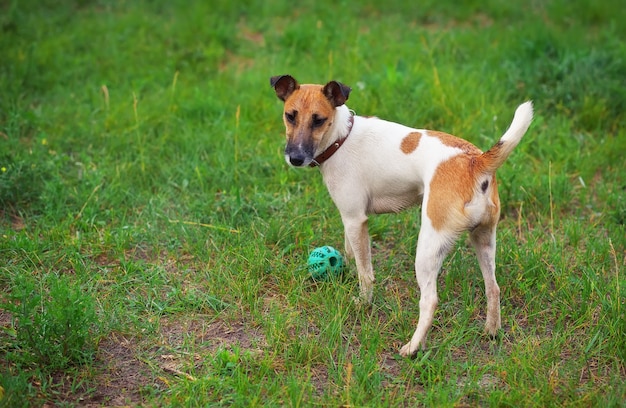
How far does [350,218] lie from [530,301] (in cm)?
128

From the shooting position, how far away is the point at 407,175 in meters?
4.35

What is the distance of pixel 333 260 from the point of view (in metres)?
4.76

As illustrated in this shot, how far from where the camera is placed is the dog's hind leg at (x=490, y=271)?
426 cm

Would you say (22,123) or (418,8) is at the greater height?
Answer: (418,8)

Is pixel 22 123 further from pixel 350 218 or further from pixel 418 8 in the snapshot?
pixel 418 8

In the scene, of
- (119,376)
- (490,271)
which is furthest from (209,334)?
(490,271)

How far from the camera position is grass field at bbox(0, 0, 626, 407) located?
13.0 feet

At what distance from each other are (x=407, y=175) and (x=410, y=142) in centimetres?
21

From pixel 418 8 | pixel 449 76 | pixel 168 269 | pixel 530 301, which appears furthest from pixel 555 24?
pixel 168 269

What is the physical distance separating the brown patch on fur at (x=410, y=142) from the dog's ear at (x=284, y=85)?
0.80m

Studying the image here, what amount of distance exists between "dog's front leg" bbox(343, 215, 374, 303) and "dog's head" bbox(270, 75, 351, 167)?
19.5 inches

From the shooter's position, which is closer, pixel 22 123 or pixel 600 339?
pixel 600 339

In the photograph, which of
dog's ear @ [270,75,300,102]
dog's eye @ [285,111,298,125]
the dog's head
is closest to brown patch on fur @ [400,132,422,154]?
the dog's head

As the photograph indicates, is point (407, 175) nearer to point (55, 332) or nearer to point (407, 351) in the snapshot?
point (407, 351)
